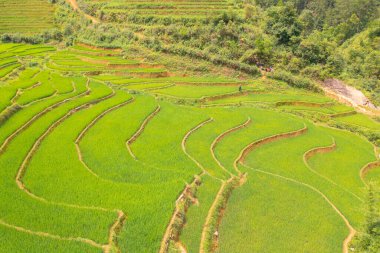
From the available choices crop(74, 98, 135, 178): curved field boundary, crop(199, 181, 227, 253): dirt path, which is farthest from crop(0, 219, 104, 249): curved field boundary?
crop(74, 98, 135, 178): curved field boundary

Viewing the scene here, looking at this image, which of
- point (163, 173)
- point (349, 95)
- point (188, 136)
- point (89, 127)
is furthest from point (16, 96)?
point (349, 95)

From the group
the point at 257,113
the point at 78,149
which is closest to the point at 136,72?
the point at 257,113

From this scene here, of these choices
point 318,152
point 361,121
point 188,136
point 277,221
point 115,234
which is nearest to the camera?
point 115,234

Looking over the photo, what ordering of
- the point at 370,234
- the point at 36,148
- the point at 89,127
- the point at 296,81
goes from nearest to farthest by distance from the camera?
1. the point at 370,234
2. the point at 36,148
3. the point at 89,127
4. the point at 296,81

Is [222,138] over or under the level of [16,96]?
under

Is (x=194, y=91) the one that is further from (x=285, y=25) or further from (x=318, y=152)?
(x=285, y=25)

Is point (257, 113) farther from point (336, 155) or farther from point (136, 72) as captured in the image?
point (136, 72)

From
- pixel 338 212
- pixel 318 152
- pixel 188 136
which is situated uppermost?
pixel 188 136

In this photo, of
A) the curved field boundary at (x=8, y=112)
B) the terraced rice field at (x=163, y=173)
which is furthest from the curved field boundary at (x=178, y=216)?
the curved field boundary at (x=8, y=112)
